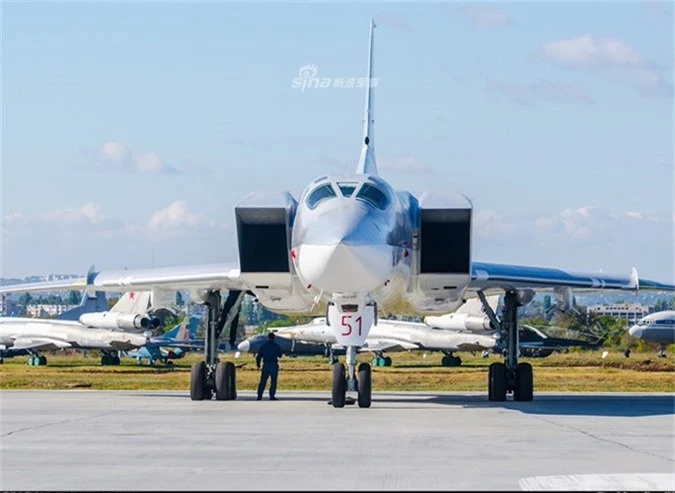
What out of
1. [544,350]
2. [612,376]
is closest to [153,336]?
[544,350]

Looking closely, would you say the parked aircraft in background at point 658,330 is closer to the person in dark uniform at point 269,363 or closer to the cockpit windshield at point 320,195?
the person in dark uniform at point 269,363

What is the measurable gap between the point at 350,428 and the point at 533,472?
4.29 meters

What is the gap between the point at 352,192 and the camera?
15680 millimetres

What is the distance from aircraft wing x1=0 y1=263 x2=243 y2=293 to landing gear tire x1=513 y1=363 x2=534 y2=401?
4.40m

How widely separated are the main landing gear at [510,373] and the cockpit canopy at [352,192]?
410 cm

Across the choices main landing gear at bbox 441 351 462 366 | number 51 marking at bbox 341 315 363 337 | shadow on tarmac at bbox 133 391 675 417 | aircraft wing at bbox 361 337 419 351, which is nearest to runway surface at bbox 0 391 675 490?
shadow on tarmac at bbox 133 391 675 417

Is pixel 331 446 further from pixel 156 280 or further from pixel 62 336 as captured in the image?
pixel 62 336

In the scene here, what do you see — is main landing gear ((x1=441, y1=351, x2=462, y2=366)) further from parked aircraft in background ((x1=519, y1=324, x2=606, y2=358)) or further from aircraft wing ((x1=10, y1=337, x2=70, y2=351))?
aircraft wing ((x1=10, y1=337, x2=70, y2=351))

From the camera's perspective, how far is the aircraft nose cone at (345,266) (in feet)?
48.3

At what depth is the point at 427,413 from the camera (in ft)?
52.4

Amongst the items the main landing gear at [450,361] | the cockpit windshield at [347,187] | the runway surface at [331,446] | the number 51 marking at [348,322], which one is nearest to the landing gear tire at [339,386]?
the runway surface at [331,446]

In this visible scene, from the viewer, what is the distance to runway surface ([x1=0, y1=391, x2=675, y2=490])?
839 centimetres

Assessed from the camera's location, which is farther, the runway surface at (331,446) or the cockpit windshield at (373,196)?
the cockpit windshield at (373,196)

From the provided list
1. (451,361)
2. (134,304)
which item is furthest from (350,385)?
(134,304)
